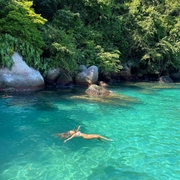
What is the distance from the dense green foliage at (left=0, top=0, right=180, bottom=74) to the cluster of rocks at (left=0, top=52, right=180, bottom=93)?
2.09 ft

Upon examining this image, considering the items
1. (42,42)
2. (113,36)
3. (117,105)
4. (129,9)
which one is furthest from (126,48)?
(117,105)

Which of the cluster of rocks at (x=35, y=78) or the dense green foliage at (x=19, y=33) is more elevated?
the dense green foliage at (x=19, y=33)

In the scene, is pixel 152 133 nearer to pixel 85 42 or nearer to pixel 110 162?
pixel 110 162

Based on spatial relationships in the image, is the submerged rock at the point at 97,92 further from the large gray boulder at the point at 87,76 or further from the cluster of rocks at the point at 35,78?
the large gray boulder at the point at 87,76

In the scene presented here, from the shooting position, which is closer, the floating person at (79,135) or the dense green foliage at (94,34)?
the floating person at (79,135)

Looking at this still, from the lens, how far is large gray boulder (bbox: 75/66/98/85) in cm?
1973

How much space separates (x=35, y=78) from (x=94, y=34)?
358 inches

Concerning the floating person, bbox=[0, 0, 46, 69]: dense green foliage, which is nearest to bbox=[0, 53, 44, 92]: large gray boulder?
bbox=[0, 0, 46, 69]: dense green foliage

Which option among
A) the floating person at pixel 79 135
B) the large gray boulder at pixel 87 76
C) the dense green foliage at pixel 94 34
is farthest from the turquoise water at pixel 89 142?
the large gray boulder at pixel 87 76

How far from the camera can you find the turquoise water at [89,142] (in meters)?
5.99

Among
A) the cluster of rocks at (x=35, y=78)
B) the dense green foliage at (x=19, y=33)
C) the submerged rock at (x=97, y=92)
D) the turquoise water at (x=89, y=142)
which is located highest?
the dense green foliage at (x=19, y=33)

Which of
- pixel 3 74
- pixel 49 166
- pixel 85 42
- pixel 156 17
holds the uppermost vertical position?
pixel 156 17

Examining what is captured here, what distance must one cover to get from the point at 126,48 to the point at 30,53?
43.5 ft

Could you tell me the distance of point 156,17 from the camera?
90.6 ft
